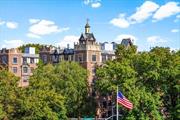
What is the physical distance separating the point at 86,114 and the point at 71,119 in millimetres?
4873

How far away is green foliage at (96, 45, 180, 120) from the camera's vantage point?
2788 inches

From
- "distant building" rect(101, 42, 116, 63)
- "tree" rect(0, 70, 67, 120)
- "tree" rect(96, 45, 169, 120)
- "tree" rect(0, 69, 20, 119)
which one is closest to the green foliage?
"tree" rect(96, 45, 169, 120)

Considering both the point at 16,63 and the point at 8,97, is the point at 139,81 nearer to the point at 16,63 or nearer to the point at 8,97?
the point at 8,97

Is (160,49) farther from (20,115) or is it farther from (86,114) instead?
(20,115)

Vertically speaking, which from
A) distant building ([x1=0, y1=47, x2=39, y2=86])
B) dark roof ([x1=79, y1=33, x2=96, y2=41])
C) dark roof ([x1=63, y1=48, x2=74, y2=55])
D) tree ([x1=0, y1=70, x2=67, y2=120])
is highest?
dark roof ([x1=79, y1=33, x2=96, y2=41])

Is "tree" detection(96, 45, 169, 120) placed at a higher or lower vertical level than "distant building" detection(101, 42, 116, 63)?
lower

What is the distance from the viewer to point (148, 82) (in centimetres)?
7688

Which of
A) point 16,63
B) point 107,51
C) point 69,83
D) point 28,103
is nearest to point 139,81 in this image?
point 69,83

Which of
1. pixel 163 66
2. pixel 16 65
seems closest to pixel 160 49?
pixel 163 66

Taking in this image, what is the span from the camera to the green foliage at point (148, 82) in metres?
70.8

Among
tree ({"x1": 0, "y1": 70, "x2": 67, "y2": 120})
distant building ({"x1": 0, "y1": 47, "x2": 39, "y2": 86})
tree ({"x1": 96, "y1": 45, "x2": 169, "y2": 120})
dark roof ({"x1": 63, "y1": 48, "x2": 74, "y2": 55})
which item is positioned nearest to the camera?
tree ({"x1": 96, "y1": 45, "x2": 169, "y2": 120})

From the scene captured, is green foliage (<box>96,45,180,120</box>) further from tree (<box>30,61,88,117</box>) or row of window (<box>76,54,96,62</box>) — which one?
row of window (<box>76,54,96,62</box>)

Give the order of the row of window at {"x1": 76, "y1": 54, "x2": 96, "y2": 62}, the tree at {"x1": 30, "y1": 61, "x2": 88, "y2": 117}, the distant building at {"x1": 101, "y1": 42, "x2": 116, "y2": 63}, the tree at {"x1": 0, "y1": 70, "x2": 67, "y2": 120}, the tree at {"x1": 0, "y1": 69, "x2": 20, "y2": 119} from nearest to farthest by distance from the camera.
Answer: the tree at {"x1": 0, "y1": 70, "x2": 67, "y2": 120}, the tree at {"x1": 0, "y1": 69, "x2": 20, "y2": 119}, the tree at {"x1": 30, "y1": 61, "x2": 88, "y2": 117}, the row of window at {"x1": 76, "y1": 54, "x2": 96, "y2": 62}, the distant building at {"x1": 101, "y1": 42, "x2": 116, "y2": 63}

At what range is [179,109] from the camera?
7156 centimetres
